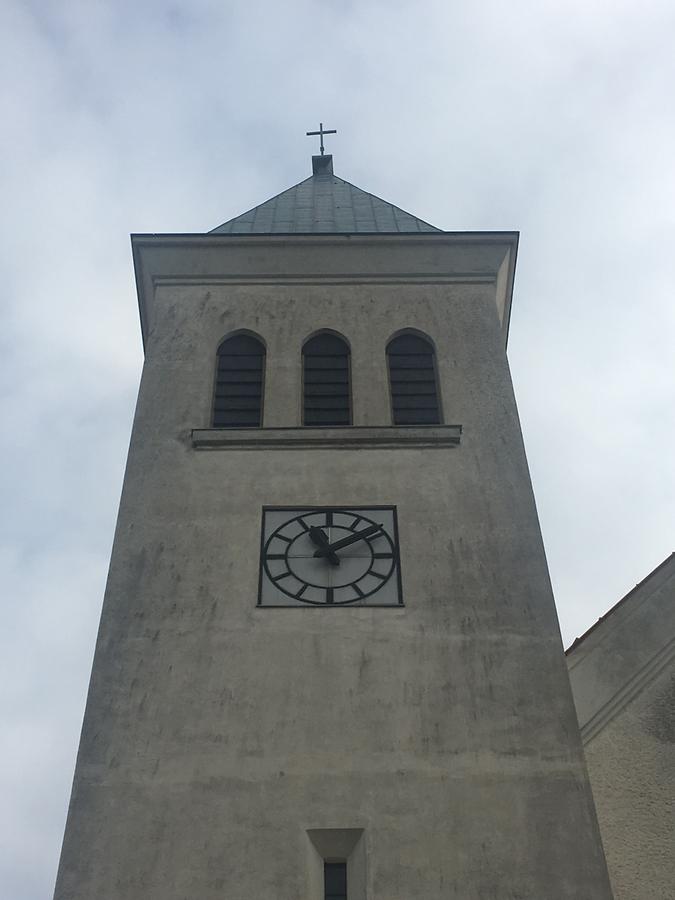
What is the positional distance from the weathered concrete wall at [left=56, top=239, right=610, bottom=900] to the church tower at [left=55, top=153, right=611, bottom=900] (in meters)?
0.02

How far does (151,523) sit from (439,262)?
6244 mm

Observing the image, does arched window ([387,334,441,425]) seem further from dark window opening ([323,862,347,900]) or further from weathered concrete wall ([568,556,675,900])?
dark window opening ([323,862,347,900])

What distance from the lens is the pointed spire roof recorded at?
16938 mm

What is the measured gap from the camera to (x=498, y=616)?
1084cm

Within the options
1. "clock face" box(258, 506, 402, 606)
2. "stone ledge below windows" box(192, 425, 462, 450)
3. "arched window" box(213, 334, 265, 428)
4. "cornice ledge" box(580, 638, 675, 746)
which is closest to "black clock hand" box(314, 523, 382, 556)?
"clock face" box(258, 506, 402, 606)

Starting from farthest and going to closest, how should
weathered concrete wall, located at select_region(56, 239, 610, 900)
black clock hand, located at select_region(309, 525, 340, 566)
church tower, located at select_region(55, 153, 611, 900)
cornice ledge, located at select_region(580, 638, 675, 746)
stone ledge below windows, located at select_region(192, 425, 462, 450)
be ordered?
stone ledge below windows, located at select_region(192, 425, 462, 450), black clock hand, located at select_region(309, 525, 340, 566), cornice ledge, located at select_region(580, 638, 675, 746), church tower, located at select_region(55, 153, 611, 900), weathered concrete wall, located at select_region(56, 239, 610, 900)

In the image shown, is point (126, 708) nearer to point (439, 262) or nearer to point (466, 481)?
point (466, 481)

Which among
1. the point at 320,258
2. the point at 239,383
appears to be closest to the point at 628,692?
the point at 239,383

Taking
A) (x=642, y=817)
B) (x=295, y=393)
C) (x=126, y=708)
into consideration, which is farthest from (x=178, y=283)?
(x=642, y=817)

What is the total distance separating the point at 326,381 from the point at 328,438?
1.48 m

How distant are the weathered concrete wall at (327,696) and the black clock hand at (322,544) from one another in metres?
0.55

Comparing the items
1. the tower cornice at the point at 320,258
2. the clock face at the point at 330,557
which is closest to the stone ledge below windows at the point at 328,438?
the clock face at the point at 330,557

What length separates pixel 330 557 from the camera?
11.3m

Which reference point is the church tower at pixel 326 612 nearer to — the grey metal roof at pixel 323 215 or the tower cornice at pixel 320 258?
the tower cornice at pixel 320 258
